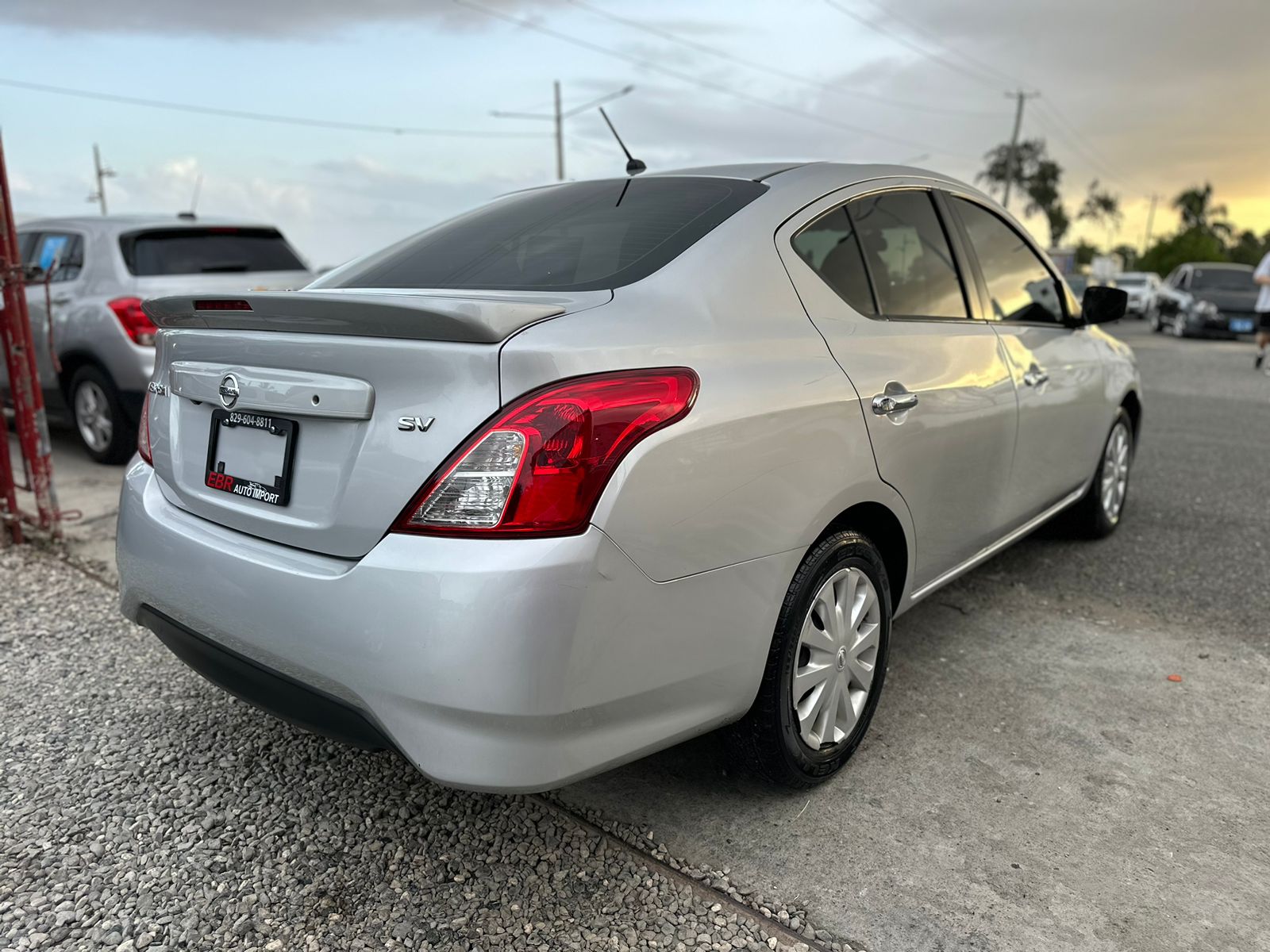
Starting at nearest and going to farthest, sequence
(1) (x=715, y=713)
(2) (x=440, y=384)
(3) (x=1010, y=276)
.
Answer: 1. (2) (x=440, y=384)
2. (1) (x=715, y=713)
3. (3) (x=1010, y=276)

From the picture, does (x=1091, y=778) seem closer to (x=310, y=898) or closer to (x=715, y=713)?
(x=715, y=713)

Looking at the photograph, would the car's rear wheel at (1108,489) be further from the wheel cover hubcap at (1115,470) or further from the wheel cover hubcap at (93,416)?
the wheel cover hubcap at (93,416)

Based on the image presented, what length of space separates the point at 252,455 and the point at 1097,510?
3831mm

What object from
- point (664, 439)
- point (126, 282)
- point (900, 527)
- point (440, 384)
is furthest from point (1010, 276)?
point (126, 282)

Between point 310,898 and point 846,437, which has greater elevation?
point 846,437

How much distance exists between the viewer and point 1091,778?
8.31ft

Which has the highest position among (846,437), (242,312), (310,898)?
(242,312)

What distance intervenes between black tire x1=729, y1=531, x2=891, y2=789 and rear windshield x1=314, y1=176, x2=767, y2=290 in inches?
31.4

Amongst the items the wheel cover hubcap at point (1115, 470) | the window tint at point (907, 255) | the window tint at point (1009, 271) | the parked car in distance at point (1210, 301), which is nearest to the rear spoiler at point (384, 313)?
the window tint at point (907, 255)

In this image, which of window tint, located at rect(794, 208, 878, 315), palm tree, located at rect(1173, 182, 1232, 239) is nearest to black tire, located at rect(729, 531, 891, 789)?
window tint, located at rect(794, 208, 878, 315)

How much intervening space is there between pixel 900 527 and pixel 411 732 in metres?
1.46

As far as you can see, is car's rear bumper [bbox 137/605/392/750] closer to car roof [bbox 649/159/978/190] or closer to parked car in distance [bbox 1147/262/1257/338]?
car roof [bbox 649/159/978/190]

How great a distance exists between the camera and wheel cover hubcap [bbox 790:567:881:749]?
7.58 feet

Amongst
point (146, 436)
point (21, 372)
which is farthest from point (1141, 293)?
point (146, 436)
